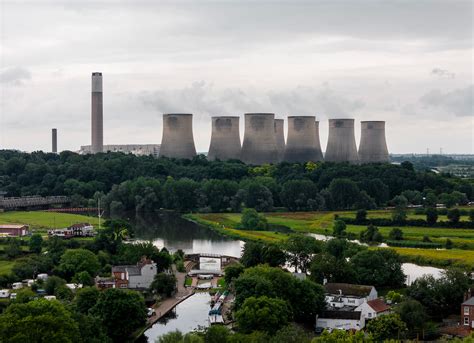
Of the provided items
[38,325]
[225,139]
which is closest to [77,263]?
[38,325]

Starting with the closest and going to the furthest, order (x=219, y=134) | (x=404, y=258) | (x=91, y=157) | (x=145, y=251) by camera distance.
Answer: (x=145, y=251) < (x=404, y=258) < (x=219, y=134) < (x=91, y=157)

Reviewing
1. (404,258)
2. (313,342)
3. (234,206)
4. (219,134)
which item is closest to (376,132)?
(219,134)

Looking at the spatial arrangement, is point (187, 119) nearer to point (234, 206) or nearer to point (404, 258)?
point (234, 206)

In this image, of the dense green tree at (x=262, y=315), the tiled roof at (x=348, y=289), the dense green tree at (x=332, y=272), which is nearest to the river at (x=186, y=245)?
the dense green tree at (x=262, y=315)

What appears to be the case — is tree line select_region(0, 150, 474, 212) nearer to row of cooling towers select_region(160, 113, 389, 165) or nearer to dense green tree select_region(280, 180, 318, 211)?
dense green tree select_region(280, 180, 318, 211)

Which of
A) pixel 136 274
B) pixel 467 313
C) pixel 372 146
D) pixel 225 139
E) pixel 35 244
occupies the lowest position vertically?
pixel 467 313

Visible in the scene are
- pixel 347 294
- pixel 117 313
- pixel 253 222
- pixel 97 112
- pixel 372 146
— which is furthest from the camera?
pixel 97 112

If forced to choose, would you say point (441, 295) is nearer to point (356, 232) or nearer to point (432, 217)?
point (356, 232)
